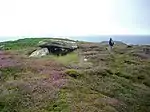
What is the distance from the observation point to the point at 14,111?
90.7ft

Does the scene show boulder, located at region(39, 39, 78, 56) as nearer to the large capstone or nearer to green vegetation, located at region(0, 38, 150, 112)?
the large capstone

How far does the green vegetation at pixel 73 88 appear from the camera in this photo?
2802 centimetres

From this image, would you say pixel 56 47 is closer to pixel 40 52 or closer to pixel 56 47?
pixel 56 47

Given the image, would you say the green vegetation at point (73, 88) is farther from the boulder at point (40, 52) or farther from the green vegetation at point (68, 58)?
the boulder at point (40, 52)

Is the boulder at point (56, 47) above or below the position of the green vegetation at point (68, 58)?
above

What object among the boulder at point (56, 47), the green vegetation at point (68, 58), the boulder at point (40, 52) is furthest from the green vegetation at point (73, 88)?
the boulder at point (56, 47)

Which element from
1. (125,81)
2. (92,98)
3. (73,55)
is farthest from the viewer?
(73,55)

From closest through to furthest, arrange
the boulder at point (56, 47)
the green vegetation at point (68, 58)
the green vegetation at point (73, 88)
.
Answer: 1. the green vegetation at point (73, 88)
2. the green vegetation at point (68, 58)
3. the boulder at point (56, 47)

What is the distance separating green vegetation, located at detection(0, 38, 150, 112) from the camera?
28.0 metres

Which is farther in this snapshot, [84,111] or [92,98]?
[92,98]

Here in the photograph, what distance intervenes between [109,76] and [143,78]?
6129 millimetres

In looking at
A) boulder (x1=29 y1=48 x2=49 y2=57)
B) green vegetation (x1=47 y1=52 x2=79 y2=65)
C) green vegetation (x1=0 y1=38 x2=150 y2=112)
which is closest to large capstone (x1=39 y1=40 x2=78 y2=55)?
boulder (x1=29 y1=48 x2=49 y2=57)

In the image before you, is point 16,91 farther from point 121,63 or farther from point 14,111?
point 121,63

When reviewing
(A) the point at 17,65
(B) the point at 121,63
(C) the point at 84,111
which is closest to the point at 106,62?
(B) the point at 121,63
